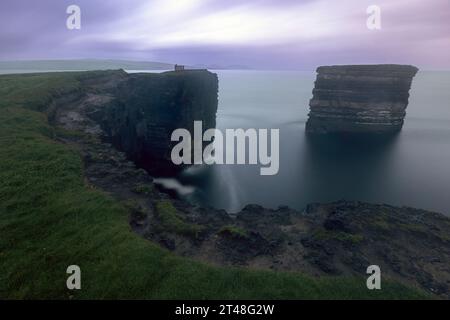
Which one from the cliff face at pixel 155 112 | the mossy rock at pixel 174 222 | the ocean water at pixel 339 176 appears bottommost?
the ocean water at pixel 339 176

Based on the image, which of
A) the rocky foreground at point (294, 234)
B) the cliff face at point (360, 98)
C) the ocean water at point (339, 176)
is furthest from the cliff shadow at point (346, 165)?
the rocky foreground at point (294, 234)

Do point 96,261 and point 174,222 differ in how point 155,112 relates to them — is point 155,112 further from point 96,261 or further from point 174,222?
point 96,261

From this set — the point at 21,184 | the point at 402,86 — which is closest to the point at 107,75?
the point at 21,184

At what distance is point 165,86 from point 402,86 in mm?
79864

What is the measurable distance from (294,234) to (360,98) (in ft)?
306

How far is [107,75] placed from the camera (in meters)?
64.1

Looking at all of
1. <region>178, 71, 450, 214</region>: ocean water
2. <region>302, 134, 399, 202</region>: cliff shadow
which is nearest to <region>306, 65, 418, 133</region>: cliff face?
<region>302, 134, 399, 202</region>: cliff shadow

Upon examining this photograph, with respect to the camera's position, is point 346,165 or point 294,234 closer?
point 294,234

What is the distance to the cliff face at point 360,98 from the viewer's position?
10094 centimetres

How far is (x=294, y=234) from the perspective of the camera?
79.6ft

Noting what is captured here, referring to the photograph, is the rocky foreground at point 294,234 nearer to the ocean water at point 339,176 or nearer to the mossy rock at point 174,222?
the mossy rock at point 174,222

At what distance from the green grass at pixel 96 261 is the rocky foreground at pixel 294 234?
1.35 metres

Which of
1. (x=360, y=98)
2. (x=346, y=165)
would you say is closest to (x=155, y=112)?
(x=346, y=165)

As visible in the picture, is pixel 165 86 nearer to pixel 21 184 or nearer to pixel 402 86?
pixel 21 184
